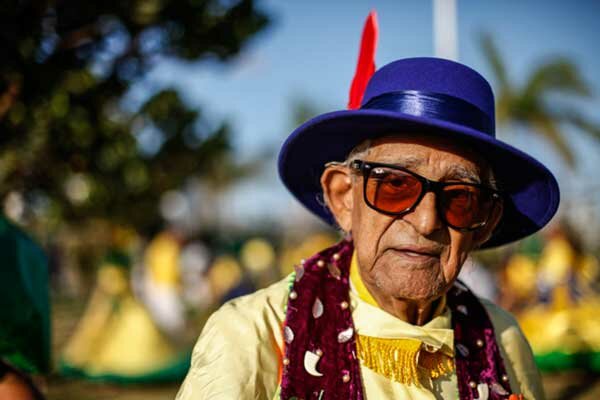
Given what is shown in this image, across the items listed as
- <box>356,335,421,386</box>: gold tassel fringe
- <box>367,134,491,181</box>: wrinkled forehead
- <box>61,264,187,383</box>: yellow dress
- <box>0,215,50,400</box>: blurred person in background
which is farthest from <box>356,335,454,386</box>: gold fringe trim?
<box>61,264,187,383</box>: yellow dress

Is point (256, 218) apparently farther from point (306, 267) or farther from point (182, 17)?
point (306, 267)

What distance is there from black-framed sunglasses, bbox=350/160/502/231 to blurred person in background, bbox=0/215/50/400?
1.30 m

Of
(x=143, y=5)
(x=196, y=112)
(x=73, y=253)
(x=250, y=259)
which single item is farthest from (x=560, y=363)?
(x=73, y=253)

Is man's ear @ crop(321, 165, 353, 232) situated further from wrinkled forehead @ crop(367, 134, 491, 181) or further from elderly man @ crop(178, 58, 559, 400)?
wrinkled forehead @ crop(367, 134, 491, 181)

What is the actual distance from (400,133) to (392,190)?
0.19 metres

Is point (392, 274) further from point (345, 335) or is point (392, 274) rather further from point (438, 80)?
point (438, 80)

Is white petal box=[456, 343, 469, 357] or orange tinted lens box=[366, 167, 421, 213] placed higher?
orange tinted lens box=[366, 167, 421, 213]

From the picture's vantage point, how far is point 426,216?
6.24ft

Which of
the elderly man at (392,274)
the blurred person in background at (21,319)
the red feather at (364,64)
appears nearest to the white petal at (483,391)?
the elderly man at (392,274)

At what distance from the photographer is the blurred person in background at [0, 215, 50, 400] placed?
2.20 metres

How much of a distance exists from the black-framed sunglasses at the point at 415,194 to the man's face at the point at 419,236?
0.02m

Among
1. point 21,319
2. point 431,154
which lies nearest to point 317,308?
point 431,154

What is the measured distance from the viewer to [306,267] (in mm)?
2182

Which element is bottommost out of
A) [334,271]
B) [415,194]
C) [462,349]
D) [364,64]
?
[462,349]
